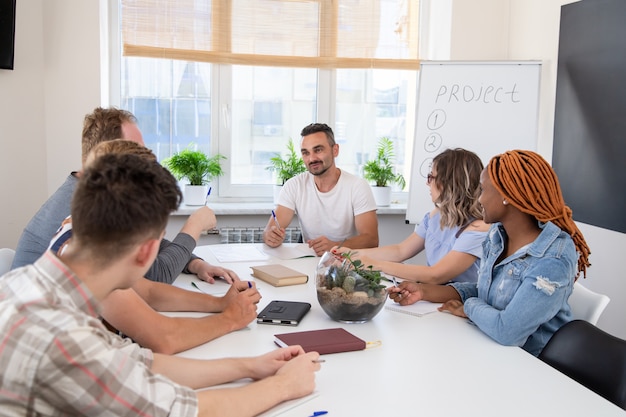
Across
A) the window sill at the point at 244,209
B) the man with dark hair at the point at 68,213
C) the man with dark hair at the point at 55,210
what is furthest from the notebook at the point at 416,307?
the window sill at the point at 244,209

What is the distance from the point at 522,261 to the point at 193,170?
107 inches

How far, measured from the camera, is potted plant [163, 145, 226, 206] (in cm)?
403

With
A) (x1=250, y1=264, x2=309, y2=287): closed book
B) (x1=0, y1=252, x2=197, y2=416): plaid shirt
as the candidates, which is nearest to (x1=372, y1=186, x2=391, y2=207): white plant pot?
(x1=250, y1=264, x2=309, y2=287): closed book

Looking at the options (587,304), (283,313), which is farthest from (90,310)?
(587,304)

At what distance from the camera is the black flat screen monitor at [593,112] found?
296 cm

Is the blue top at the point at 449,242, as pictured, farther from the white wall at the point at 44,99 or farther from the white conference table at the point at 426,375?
the white wall at the point at 44,99

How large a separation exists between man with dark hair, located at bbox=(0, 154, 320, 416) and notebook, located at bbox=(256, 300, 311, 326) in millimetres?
675

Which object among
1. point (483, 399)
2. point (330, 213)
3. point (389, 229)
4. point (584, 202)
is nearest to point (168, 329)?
point (483, 399)

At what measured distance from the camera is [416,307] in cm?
198

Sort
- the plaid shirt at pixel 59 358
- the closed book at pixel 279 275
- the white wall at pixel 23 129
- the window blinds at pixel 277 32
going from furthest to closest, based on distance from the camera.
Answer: the window blinds at pixel 277 32
the white wall at pixel 23 129
the closed book at pixel 279 275
the plaid shirt at pixel 59 358

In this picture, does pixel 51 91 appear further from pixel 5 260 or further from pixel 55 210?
pixel 55 210

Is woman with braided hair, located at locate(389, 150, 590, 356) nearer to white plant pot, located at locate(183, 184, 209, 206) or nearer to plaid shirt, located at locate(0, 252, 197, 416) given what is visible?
plaid shirt, located at locate(0, 252, 197, 416)

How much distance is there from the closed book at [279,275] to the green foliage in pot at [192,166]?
1.79 metres

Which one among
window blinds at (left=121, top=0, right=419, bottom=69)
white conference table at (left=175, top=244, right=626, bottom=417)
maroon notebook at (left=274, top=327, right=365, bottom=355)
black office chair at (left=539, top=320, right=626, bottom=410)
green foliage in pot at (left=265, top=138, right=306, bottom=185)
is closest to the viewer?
white conference table at (left=175, top=244, right=626, bottom=417)
